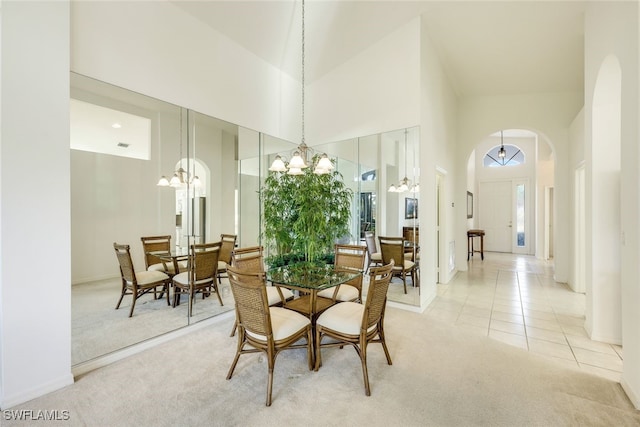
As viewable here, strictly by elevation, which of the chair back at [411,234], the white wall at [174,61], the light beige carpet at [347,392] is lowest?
the light beige carpet at [347,392]

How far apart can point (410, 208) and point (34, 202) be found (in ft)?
12.6

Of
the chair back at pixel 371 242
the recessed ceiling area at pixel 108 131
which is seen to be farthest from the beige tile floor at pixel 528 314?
the recessed ceiling area at pixel 108 131

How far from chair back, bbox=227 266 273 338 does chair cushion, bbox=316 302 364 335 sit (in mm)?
505

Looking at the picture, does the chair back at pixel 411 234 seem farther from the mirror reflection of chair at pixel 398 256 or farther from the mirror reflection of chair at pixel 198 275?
the mirror reflection of chair at pixel 198 275

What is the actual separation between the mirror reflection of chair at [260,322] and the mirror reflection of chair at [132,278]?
4.52 ft

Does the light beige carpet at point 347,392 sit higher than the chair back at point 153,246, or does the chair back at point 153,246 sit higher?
the chair back at point 153,246

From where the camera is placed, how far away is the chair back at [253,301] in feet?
6.15

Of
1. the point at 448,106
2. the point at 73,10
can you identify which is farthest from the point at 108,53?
the point at 448,106

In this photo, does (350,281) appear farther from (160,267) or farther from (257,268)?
(160,267)

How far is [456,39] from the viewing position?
4129mm

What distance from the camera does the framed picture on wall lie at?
149 inches

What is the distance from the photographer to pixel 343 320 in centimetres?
218

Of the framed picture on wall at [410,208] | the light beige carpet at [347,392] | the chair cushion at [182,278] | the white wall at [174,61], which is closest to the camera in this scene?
the light beige carpet at [347,392]

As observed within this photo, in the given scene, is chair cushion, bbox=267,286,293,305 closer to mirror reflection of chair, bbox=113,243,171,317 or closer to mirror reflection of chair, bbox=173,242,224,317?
mirror reflection of chair, bbox=173,242,224,317
